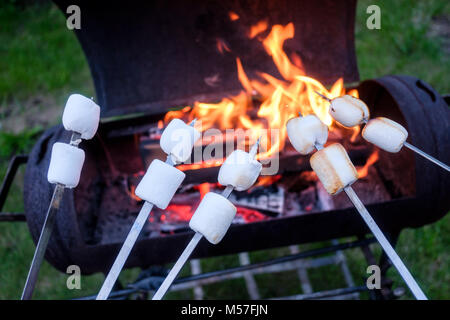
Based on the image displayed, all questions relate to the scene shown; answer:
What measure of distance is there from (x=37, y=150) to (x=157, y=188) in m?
0.94

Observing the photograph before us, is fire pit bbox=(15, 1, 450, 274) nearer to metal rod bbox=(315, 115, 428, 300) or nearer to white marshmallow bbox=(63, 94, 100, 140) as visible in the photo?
white marshmallow bbox=(63, 94, 100, 140)

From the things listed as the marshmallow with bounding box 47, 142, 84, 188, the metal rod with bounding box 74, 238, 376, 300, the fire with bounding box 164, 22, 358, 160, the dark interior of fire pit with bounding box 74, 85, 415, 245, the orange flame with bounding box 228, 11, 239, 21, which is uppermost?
the orange flame with bounding box 228, 11, 239, 21

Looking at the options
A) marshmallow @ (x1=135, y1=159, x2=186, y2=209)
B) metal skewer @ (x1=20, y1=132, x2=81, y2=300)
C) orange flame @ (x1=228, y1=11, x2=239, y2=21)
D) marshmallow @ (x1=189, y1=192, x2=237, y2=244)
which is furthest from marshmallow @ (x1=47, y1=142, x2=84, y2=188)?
orange flame @ (x1=228, y1=11, x2=239, y2=21)

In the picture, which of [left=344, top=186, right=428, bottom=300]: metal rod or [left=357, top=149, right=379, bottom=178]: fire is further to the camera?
[left=357, top=149, right=379, bottom=178]: fire

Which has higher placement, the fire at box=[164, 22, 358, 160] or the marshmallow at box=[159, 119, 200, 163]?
the fire at box=[164, 22, 358, 160]

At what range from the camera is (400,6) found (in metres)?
4.87

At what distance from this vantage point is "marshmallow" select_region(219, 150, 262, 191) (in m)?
1.32

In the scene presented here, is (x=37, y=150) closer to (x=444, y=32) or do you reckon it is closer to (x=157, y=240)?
(x=157, y=240)

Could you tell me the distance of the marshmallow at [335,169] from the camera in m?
1.28

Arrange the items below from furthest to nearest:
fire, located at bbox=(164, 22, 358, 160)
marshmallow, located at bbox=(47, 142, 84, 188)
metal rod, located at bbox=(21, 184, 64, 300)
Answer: fire, located at bbox=(164, 22, 358, 160)
marshmallow, located at bbox=(47, 142, 84, 188)
metal rod, located at bbox=(21, 184, 64, 300)

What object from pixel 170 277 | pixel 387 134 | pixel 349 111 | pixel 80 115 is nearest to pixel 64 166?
pixel 80 115

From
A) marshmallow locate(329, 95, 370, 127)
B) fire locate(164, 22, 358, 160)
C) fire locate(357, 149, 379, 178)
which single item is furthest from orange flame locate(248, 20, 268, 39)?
marshmallow locate(329, 95, 370, 127)

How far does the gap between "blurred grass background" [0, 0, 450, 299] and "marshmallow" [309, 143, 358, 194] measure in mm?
1802

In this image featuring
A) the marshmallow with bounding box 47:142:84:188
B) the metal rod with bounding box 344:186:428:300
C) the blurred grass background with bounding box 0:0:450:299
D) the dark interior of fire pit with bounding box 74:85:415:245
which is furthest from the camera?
the blurred grass background with bounding box 0:0:450:299
